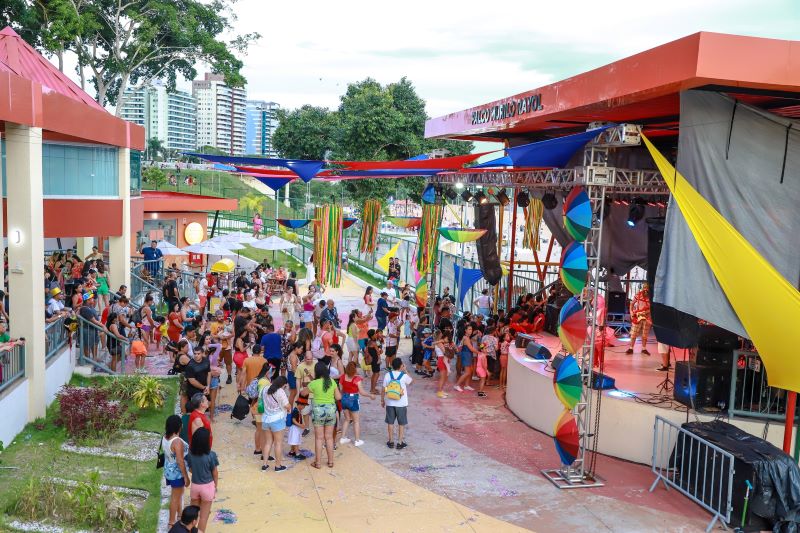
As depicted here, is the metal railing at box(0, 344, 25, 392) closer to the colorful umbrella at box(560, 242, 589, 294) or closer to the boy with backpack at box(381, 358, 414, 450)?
the boy with backpack at box(381, 358, 414, 450)

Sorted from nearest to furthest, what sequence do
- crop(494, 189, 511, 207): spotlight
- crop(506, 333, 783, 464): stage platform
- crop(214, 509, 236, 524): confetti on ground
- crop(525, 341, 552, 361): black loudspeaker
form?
crop(214, 509, 236, 524): confetti on ground → crop(506, 333, 783, 464): stage platform → crop(525, 341, 552, 361): black loudspeaker → crop(494, 189, 511, 207): spotlight

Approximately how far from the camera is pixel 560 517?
9195 millimetres

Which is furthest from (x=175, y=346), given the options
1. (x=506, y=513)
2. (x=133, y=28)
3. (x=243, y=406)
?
(x=133, y=28)

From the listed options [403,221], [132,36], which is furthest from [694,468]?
[132,36]

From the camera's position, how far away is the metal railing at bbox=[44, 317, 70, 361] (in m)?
12.7

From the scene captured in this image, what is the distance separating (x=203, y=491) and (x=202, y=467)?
263 mm

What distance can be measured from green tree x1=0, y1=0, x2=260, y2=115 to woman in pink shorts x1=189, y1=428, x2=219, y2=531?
1044 inches

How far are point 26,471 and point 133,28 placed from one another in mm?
27190

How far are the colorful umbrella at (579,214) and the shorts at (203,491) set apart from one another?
5613 mm

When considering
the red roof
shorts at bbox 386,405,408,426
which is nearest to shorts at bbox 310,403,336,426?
shorts at bbox 386,405,408,426

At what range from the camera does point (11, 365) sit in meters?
11.1

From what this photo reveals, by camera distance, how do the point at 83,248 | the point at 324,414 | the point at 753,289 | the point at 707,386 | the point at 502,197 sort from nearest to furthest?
1. the point at 753,289
2. the point at 324,414
3. the point at 707,386
4. the point at 502,197
5. the point at 83,248

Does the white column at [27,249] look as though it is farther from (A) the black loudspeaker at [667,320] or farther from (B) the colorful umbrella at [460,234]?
(A) the black loudspeaker at [667,320]

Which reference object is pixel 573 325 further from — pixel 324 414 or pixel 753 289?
pixel 324 414
